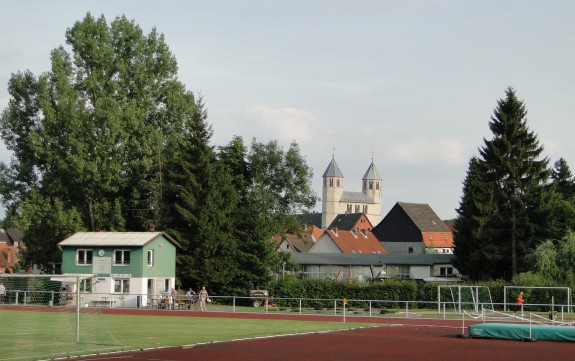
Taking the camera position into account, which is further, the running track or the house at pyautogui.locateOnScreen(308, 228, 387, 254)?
the house at pyautogui.locateOnScreen(308, 228, 387, 254)

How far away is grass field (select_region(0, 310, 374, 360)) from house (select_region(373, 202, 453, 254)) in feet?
297

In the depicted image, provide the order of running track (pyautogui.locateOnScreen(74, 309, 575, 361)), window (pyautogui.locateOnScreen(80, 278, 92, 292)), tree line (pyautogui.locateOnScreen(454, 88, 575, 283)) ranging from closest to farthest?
1. running track (pyautogui.locateOnScreen(74, 309, 575, 361))
2. window (pyautogui.locateOnScreen(80, 278, 92, 292))
3. tree line (pyautogui.locateOnScreen(454, 88, 575, 283))

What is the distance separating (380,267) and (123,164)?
33.3 meters

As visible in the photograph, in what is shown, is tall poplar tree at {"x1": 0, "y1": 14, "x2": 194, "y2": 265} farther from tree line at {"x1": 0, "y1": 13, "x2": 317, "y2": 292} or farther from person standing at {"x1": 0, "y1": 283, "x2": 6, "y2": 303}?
person standing at {"x1": 0, "y1": 283, "x2": 6, "y2": 303}

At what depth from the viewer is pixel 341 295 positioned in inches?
2534

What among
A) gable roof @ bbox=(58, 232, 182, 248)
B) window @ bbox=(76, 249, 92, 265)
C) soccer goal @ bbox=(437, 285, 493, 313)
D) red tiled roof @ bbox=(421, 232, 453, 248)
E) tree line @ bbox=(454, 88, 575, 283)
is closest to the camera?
soccer goal @ bbox=(437, 285, 493, 313)

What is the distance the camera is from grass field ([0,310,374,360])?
27031 millimetres

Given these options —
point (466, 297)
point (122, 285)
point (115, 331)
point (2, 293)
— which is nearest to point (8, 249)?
A: point (122, 285)

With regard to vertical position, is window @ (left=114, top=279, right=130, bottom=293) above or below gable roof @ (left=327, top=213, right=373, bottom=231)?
below

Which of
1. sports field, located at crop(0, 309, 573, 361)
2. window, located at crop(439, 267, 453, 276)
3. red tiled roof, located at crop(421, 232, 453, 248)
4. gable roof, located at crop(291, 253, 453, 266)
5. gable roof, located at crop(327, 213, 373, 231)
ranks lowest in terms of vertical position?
sports field, located at crop(0, 309, 573, 361)

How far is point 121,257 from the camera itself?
6438cm

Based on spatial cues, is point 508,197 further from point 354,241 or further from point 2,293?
point 354,241

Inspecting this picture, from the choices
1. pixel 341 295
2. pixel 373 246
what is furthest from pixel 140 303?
pixel 373 246

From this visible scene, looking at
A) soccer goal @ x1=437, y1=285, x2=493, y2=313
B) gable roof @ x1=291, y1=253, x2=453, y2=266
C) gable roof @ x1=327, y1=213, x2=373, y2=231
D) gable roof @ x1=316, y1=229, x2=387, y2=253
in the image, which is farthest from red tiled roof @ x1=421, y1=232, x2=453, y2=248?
soccer goal @ x1=437, y1=285, x2=493, y2=313
